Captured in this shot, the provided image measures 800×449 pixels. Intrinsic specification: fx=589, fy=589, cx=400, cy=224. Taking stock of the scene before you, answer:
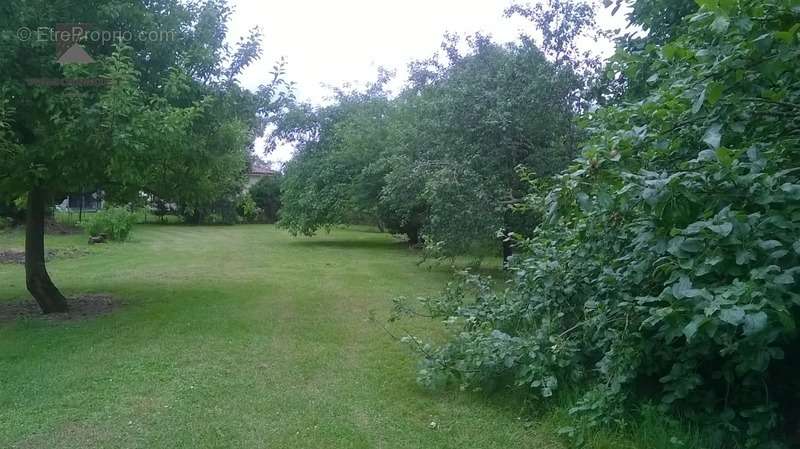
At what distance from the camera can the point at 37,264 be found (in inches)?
323

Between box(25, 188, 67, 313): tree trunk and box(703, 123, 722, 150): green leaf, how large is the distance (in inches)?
329

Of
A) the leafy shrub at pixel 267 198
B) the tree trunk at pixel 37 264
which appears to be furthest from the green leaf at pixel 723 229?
the leafy shrub at pixel 267 198

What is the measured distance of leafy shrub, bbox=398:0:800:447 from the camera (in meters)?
2.61

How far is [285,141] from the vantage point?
24922 millimetres

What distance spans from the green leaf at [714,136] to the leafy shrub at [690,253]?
0.01 m

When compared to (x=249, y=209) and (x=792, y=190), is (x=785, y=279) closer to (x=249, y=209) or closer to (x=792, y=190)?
(x=792, y=190)

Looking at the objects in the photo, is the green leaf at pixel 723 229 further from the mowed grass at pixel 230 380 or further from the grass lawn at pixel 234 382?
the mowed grass at pixel 230 380

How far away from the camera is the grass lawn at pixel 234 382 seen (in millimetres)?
3967

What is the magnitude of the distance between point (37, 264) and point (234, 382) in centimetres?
478

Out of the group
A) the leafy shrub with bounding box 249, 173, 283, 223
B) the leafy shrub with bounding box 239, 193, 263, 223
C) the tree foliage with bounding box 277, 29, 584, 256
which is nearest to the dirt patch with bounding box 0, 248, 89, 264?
the tree foliage with bounding box 277, 29, 584, 256

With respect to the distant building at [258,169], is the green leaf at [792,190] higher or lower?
lower

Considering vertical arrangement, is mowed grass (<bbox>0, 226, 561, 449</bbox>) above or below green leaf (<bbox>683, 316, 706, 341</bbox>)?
below

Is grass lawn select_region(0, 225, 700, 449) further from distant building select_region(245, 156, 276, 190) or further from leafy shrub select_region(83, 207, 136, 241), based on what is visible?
distant building select_region(245, 156, 276, 190)

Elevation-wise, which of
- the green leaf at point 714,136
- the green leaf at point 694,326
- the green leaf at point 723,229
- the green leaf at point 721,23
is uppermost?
the green leaf at point 721,23
